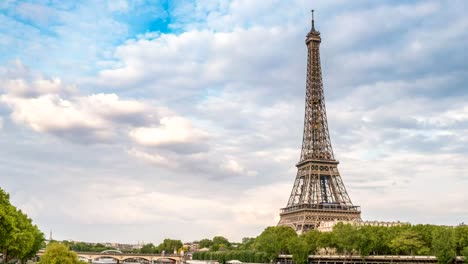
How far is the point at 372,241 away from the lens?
99.9 metres

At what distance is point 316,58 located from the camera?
A: 13462 cm

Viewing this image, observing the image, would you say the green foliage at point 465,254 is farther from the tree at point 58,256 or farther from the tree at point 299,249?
the tree at point 58,256

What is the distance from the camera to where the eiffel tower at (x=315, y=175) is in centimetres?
12331

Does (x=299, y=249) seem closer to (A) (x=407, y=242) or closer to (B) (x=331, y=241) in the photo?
(B) (x=331, y=241)

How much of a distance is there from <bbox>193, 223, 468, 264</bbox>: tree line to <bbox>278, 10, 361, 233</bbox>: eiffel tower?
253 inches

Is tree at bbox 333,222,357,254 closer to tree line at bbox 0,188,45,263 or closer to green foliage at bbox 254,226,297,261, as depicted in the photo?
green foliage at bbox 254,226,297,261

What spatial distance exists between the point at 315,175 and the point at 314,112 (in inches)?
623

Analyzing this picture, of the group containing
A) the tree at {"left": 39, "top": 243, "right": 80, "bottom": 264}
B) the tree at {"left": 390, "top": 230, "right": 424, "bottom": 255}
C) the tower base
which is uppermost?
the tower base

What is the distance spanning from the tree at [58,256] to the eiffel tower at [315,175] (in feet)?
204

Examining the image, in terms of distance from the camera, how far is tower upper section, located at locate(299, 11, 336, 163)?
130375mm

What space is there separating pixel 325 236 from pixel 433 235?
23.4 metres

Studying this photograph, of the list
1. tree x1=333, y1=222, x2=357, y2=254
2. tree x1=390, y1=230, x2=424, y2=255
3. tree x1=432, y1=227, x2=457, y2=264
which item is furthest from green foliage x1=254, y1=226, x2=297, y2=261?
tree x1=432, y1=227, x2=457, y2=264

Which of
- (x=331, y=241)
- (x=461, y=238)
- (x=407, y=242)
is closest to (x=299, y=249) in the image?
(x=331, y=241)

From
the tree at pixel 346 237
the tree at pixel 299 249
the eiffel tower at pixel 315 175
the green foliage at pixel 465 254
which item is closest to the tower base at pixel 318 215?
the eiffel tower at pixel 315 175
